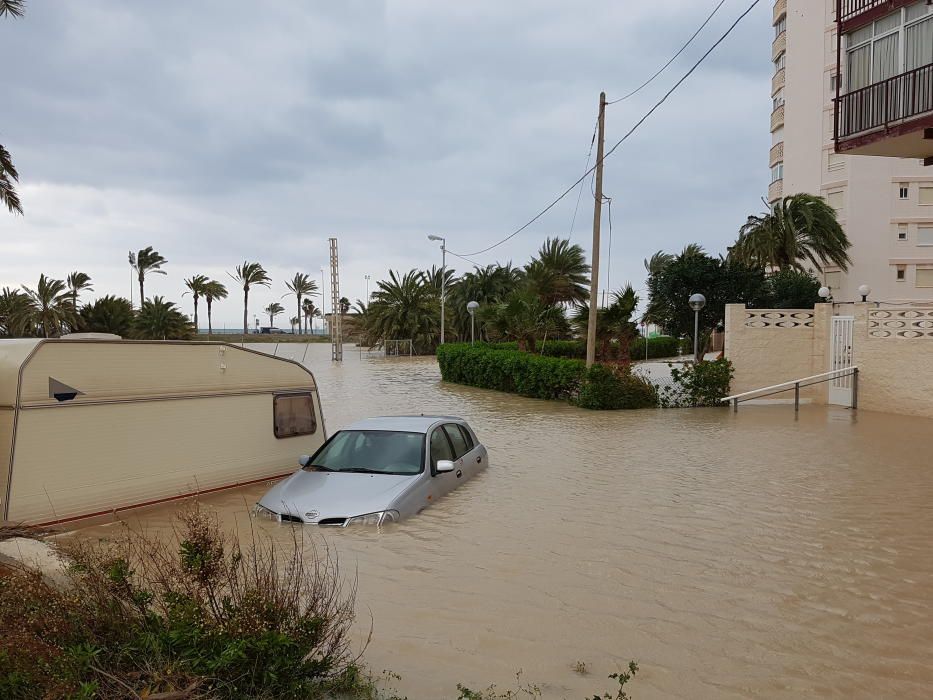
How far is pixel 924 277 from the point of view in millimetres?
45750

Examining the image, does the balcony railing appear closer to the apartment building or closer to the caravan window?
the caravan window

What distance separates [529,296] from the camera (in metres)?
30.9

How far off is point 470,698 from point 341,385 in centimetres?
2770

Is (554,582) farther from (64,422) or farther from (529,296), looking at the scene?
(529,296)

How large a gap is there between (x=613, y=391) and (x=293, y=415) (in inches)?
477

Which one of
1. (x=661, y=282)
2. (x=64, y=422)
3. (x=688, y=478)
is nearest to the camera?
(x=64, y=422)

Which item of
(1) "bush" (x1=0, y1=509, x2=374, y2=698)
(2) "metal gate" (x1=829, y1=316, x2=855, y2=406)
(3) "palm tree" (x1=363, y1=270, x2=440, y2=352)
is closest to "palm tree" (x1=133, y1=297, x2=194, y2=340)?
(3) "palm tree" (x1=363, y1=270, x2=440, y2=352)

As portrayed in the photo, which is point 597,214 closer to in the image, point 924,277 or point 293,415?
point 293,415

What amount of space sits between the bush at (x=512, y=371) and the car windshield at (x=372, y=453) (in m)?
13.4

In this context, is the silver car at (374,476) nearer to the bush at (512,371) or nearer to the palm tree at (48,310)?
the bush at (512,371)

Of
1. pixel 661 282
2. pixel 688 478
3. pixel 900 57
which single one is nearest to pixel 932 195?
pixel 661 282

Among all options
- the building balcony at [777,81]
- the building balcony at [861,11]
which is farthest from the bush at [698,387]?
the building balcony at [777,81]

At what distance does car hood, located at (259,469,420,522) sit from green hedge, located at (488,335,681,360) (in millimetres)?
25336

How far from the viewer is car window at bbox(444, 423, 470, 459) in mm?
10793
